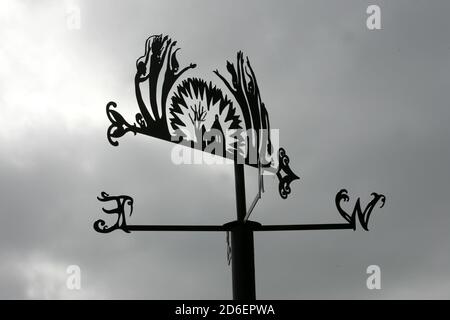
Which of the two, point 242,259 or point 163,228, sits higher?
point 163,228

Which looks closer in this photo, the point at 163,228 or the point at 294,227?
the point at 163,228

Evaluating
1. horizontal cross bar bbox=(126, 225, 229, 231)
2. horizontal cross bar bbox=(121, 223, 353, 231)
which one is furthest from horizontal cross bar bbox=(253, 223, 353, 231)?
horizontal cross bar bbox=(126, 225, 229, 231)

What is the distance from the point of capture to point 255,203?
4.03 metres

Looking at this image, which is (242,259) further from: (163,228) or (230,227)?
(163,228)

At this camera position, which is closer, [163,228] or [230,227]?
[163,228]

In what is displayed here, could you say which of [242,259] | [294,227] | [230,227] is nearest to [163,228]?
[230,227]

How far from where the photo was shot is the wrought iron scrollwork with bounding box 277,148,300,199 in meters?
4.68

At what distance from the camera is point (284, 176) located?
4.73 metres

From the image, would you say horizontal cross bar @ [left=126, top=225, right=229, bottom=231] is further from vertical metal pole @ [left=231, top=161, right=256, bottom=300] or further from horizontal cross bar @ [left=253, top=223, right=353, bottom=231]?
horizontal cross bar @ [left=253, top=223, right=353, bottom=231]

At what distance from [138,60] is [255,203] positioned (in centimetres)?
150

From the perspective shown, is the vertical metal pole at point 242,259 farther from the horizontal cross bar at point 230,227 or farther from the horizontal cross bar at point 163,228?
the horizontal cross bar at point 163,228

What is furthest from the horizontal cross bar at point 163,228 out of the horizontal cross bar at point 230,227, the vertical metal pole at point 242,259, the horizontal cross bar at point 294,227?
the horizontal cross bar at point 294,227

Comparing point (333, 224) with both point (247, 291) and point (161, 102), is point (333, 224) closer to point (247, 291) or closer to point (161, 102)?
point (247, 291)
